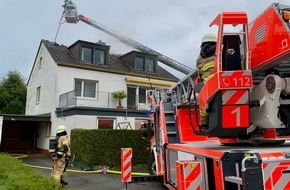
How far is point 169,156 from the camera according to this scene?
19.3 feet

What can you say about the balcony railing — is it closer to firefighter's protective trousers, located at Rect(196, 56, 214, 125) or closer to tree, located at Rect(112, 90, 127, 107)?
tree, located at Rect(112, 90, 127, 107)

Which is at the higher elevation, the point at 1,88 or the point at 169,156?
the point at 1,88

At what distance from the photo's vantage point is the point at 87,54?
74.2 feet

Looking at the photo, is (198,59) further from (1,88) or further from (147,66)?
(1,88)

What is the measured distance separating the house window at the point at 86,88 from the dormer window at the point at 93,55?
183 centimetres

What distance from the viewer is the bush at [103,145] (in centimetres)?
1422

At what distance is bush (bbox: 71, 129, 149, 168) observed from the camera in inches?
560

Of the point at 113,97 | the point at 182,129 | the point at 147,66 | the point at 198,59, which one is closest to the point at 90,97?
the point at 113,97

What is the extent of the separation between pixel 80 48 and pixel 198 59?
19186 millimetres

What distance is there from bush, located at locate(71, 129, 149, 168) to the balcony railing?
435 cm

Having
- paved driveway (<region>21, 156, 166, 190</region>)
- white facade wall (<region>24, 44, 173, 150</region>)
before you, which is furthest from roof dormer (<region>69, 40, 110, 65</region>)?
paved driveway (<region>21, 156, 166, 190</region>)

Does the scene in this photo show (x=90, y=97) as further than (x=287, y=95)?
Yes

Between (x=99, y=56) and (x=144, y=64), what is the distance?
13.1 ft

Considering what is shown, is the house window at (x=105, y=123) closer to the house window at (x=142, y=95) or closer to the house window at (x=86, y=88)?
the house window at (x=86, y=88)
